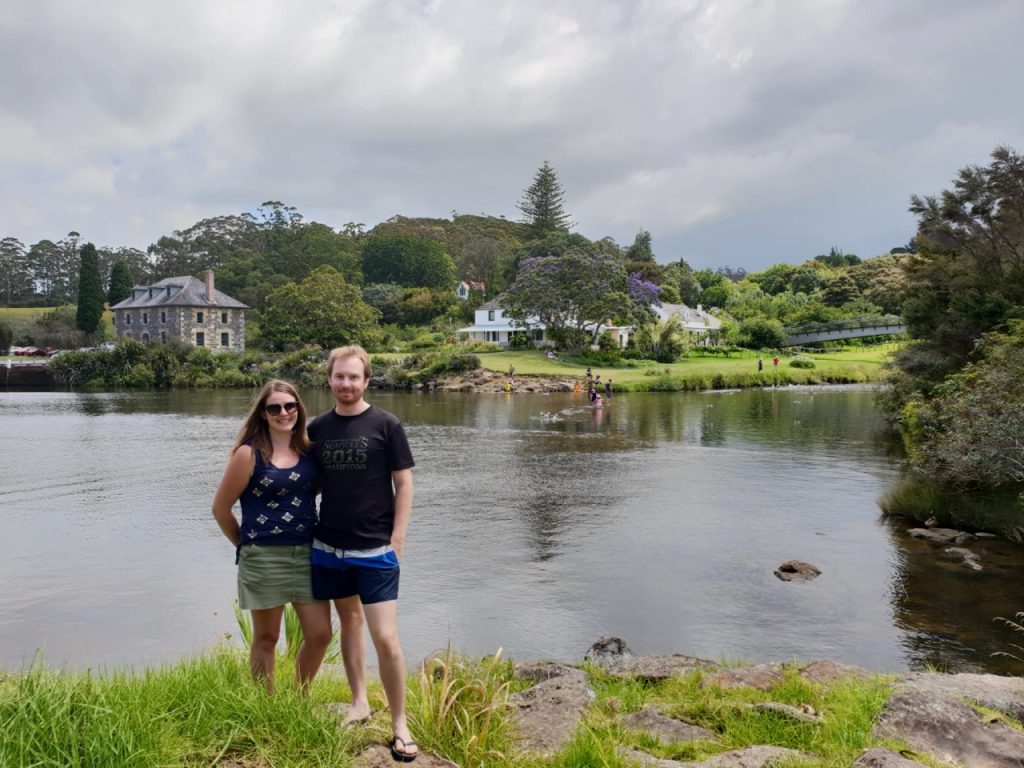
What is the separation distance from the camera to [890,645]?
956 centimetres

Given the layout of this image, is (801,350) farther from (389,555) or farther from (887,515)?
(389,555)

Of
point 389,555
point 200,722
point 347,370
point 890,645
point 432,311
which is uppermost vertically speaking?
point 432,311

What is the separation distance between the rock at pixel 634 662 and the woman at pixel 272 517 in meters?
3.75

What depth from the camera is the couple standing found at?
15.9 ft

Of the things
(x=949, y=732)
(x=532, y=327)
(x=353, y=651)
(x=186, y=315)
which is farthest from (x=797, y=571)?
(x=186, y=315)

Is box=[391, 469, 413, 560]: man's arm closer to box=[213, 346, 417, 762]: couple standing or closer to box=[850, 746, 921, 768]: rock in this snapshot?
box=[213, 346, 417, 762]: couple standing

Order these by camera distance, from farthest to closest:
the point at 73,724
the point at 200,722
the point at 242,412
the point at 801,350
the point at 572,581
Result: the point at 801,350, the point at 242,412, the point at 572,581, the point at 200,722, the point at 73,724

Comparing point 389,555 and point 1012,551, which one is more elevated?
point 389,555

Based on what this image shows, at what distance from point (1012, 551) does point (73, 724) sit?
565 inches

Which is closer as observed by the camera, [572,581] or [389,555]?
[389,555]

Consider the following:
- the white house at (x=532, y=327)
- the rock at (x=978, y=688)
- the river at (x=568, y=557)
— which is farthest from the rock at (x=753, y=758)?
the white house at (x=532, y=327)

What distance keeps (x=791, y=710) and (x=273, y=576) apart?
384cm

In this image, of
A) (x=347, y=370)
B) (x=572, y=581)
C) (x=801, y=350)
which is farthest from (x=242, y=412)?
(x=801, y=350)

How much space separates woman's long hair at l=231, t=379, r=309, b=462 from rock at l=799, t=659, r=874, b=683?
505 cm
